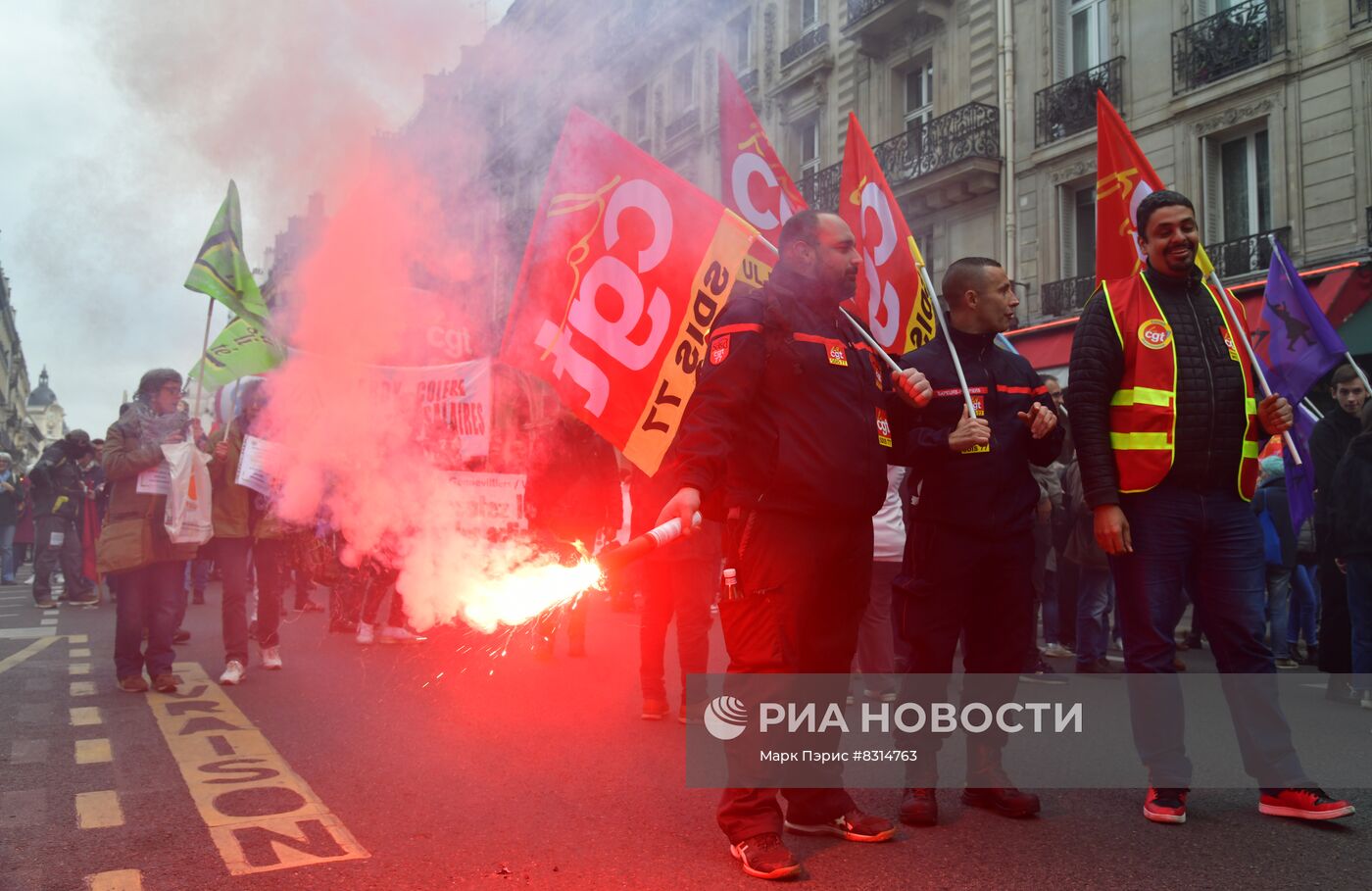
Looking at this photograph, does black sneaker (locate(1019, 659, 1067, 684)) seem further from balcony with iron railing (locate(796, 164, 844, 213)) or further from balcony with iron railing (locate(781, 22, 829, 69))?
balcony with iron railing (locate(781, 22, 829, 69))

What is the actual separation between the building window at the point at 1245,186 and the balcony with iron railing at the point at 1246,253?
0.53 feet

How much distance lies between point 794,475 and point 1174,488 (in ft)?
4.64

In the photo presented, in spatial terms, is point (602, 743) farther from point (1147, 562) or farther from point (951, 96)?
point (951, 96)

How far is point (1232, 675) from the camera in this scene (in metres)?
3.60

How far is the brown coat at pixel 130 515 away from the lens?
19.9 feet

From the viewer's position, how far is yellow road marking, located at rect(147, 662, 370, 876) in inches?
126

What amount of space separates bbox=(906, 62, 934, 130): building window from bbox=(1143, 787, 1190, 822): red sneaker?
57.6 ft

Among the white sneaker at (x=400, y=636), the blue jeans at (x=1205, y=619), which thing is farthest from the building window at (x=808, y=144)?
the blue jeans at (x=1205, y=619)

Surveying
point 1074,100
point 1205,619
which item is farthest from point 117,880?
point 1074,100

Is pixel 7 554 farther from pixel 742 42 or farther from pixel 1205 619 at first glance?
pixel 1205 619

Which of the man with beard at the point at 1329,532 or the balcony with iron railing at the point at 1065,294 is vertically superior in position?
the balcony with iron railing at the point at 1065,294

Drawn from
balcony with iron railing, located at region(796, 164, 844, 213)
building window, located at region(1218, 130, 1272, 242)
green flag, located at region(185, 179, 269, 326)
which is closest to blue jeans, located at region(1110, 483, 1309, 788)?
green flag, located at region(185, 179, 269, 326)

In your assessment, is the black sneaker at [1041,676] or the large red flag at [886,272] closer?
the large red flag at [886,272]

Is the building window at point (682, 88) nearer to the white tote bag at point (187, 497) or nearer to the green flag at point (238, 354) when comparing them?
the green flag at point (238, 354)
